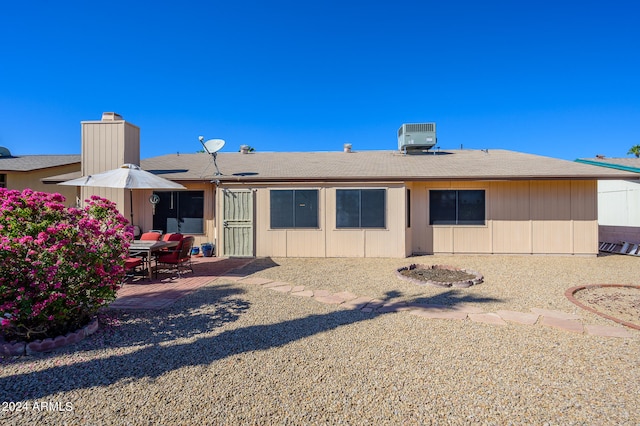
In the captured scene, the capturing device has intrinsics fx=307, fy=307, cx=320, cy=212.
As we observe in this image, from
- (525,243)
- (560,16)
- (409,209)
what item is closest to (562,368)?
(409,209)

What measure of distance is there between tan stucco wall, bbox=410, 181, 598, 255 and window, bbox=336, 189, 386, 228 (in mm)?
1353

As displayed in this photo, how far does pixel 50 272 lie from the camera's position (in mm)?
3217

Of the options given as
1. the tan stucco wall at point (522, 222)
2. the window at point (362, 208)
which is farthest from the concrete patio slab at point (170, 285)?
the tan stucco wall at point (522, 222)

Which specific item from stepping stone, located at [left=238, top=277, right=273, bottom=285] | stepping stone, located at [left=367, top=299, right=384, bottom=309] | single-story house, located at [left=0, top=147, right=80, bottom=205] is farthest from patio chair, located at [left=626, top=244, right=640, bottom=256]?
single-story house, located at [left=0, top=147, right=80, bottom=205]

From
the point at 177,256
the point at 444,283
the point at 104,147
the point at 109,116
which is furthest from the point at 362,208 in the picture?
the point at 109,116

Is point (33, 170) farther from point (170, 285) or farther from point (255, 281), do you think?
point (255, 281)

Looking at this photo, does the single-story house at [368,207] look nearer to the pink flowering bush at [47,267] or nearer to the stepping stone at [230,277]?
the stepping stone at [230,277]

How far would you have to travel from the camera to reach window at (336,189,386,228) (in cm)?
930

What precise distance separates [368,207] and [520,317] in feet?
17.8

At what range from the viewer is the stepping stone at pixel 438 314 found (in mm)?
4363

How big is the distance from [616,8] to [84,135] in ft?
58.7

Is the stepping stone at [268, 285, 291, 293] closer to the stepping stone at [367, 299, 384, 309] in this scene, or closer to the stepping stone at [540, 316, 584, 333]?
the stepping stone at [367, 299, 384, 309]

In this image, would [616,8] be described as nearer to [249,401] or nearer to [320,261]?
[320,261]

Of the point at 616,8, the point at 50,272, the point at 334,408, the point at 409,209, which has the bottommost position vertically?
the point at 334,408
